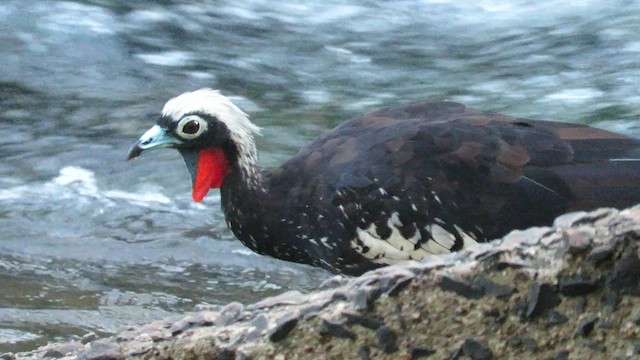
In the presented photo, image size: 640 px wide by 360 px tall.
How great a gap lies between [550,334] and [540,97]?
6746 millimetres

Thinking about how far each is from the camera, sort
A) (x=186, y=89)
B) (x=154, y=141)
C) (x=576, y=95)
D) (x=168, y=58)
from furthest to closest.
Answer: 1. (x=168, y=58)
2. (x=186, y=89)
3. (x=576, y=95)
4. (x=154, y=141)

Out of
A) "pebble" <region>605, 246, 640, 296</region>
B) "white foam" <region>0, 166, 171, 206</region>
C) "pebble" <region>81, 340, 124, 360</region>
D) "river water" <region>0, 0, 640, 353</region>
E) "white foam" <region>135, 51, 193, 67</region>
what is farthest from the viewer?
"white foam" <region>135, 51, 193, 67</region>

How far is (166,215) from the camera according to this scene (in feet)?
24.3

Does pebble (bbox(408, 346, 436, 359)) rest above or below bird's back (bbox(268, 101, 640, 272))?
above

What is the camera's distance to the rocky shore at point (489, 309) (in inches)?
89.7

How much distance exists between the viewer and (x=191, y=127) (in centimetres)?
573

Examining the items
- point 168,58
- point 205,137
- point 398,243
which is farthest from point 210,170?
point 168,58

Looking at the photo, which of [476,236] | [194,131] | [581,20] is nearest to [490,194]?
[476,236]

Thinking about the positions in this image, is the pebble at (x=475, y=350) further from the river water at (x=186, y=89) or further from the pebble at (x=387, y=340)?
the river water at (x=186, y=89)

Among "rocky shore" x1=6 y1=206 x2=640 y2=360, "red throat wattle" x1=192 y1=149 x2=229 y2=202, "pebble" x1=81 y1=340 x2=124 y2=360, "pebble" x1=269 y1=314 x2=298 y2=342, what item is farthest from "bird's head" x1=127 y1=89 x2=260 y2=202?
"pebble" x1=269 y1=314 x2=298 y2=342

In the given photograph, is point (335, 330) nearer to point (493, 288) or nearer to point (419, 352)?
point (419, 352)

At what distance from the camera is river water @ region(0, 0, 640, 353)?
639 cm

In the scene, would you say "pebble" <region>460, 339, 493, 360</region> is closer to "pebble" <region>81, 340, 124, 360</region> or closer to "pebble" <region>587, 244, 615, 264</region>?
"pebble" <region>587, 244, 615, 264</region>

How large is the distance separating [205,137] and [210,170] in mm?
163
